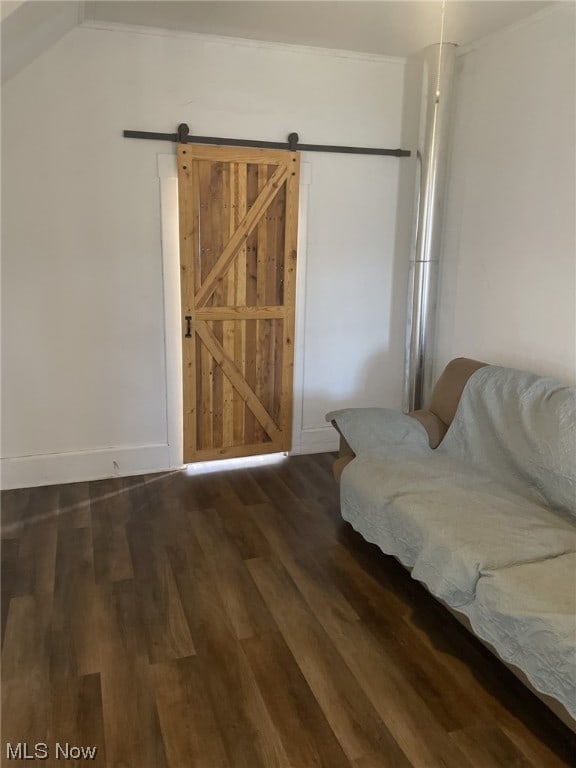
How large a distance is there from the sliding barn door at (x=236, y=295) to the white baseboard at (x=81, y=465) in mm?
260

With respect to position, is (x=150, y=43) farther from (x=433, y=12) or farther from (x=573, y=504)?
(x=573, y=504)

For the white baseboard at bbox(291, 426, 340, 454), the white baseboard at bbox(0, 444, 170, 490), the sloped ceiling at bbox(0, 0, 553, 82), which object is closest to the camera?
the sloped ceiling at bbox(0, 0, 553, 82)

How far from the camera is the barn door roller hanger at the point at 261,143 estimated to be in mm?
3469

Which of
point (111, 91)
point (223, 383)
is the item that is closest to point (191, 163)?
point (111, 91)

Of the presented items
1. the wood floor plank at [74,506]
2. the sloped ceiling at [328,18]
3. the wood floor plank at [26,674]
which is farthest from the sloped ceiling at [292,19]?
the wood floor plank at [26,674]

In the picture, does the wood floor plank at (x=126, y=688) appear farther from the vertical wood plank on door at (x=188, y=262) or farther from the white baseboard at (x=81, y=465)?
the vertical wood plank on door at (x=188, y=262)

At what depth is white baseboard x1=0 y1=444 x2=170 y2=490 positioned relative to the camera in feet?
11.9

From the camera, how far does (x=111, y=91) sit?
336cm

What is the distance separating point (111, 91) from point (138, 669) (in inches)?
118

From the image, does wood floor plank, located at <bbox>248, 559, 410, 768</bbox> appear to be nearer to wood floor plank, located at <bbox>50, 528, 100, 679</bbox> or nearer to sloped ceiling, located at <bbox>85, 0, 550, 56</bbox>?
wood floor plank, located at <bbox>50, 528, 100, 679</bbox>

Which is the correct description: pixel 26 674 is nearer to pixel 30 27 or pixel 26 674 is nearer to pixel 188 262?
pixel 188 262

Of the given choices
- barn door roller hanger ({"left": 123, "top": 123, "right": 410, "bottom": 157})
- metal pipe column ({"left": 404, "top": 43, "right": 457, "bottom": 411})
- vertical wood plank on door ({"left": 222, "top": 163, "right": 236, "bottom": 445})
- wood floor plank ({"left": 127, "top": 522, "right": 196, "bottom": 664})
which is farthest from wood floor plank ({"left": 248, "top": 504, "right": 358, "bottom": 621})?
barn door roller hanger ({"left": 123, "top": 123, "right": 410, "bottom": 157})

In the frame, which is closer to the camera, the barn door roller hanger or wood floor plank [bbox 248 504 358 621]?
wood floor plank [bbox 248 504 358 621]

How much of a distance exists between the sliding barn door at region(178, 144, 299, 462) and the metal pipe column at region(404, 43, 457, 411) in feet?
2.61
